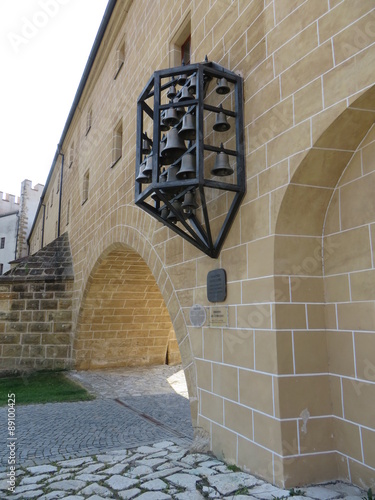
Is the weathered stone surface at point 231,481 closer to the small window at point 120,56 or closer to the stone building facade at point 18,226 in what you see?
the small window at point 120,56

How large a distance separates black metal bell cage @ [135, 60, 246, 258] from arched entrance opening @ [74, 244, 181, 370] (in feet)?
17.6

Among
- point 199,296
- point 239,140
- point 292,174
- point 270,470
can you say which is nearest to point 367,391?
point 270,470

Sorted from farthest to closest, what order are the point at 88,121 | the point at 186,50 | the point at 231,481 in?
the point at 88,121 < the point at 186,50 < the point at 231,481

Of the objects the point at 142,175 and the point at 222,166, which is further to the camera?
the point at 142,175

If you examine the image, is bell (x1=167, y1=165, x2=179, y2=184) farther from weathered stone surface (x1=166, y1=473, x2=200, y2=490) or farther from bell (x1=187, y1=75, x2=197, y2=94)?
weathered stone surface (x1=166, y1=473, x2=200, y2=490)

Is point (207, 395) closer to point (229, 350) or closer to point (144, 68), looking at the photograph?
point (229, 350)

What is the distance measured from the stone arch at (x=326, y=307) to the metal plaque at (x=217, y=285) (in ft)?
2.33

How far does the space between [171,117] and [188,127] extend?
0.31 m

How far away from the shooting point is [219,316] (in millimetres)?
3621

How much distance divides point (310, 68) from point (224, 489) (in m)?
2.81

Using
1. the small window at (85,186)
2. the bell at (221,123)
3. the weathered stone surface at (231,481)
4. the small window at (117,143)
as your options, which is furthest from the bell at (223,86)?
the small window at (85,186)

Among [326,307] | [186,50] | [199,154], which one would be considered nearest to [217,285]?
[326,307]

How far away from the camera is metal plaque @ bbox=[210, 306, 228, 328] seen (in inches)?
139

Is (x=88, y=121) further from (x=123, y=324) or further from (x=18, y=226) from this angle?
(x=18, y=226)
